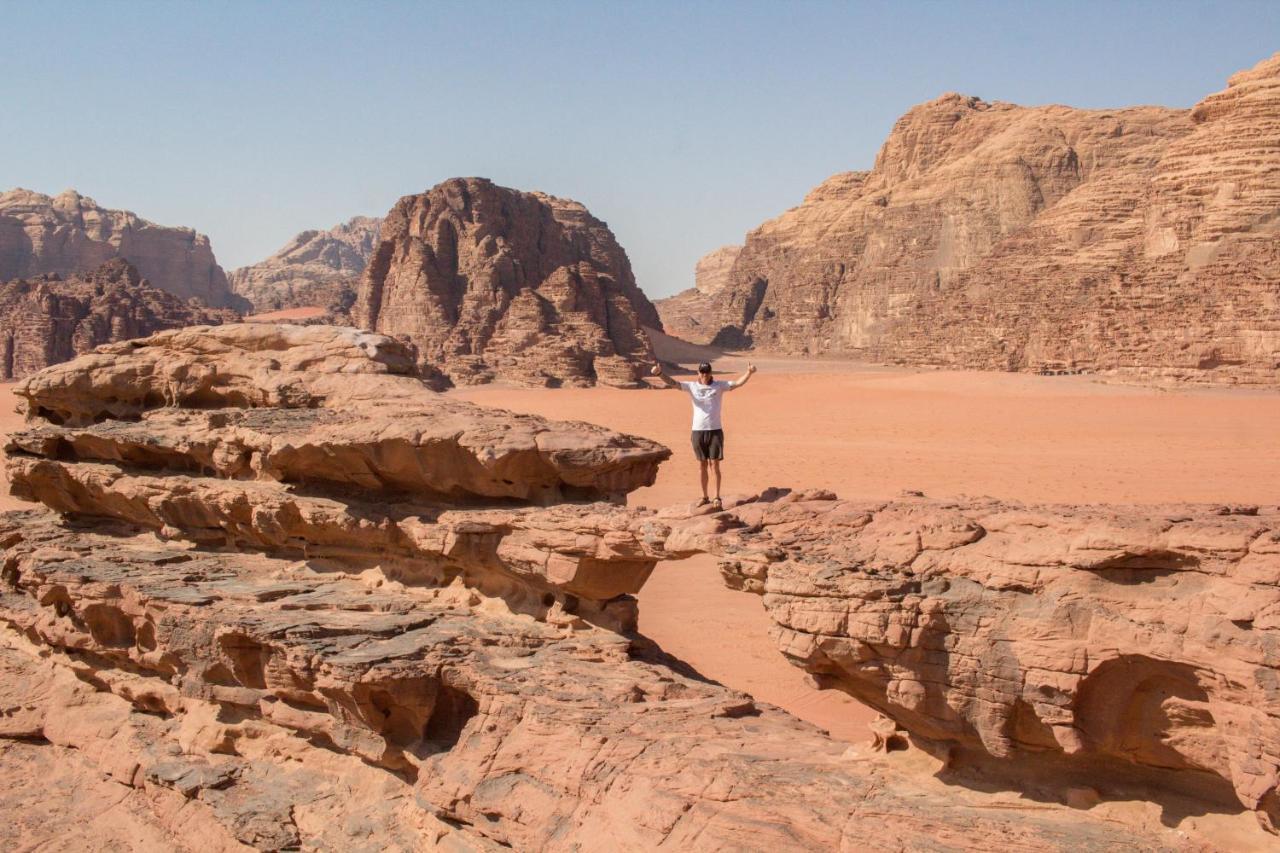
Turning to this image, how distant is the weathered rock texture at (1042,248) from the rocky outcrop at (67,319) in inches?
1475

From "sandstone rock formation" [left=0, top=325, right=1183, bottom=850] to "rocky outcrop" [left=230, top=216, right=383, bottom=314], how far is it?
56.7m

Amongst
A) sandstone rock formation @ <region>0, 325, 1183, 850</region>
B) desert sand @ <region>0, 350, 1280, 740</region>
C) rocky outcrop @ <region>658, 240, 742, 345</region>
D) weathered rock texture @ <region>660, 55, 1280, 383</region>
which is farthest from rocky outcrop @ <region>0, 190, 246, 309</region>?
sandstone rock formation @ <region>0, 325, 1183, 850</region>

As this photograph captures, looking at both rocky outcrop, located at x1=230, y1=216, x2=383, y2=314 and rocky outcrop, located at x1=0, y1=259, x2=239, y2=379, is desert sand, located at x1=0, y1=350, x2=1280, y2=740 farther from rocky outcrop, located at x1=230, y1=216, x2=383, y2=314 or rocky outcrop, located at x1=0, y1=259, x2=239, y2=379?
rocky outcrop, located at x1=230, y1=216, x2=383, y2=314

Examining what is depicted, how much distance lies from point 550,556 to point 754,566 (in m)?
1.74

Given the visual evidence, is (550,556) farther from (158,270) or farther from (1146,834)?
(158,270)

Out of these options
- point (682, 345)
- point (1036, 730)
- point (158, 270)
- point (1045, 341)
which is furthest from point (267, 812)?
point (158, 270)

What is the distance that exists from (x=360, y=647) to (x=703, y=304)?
96.7m

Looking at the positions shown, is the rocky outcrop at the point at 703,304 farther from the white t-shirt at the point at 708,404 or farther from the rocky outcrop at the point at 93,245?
the white t-shirt at the point at 708,404

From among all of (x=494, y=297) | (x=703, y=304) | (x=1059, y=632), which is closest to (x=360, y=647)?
(x=1059, y=632)

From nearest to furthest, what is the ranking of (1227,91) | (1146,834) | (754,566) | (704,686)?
1. (1146,834)
2. (754,566)
3. (704,686)
4. (1227,91)

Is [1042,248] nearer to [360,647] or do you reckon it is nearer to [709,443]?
[709,443]

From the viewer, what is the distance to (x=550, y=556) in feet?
22.3

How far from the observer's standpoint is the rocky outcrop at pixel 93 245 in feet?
275

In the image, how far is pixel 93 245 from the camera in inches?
3393
